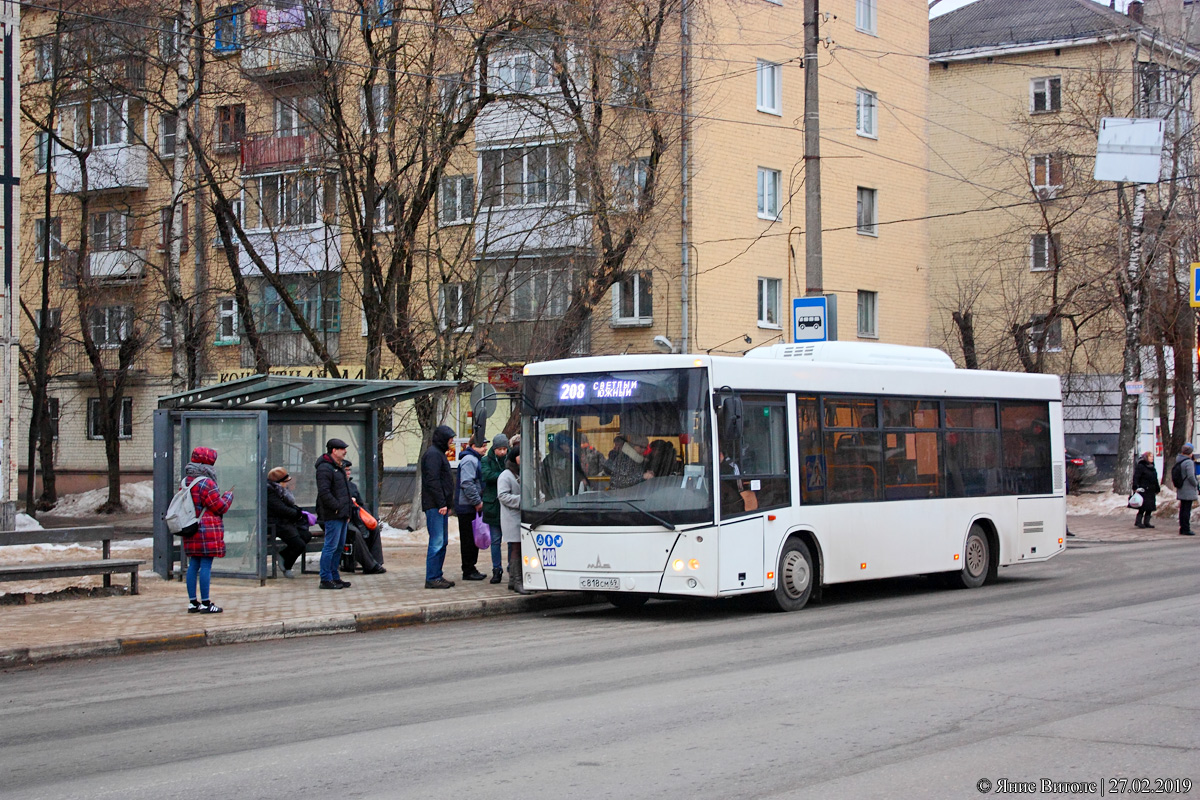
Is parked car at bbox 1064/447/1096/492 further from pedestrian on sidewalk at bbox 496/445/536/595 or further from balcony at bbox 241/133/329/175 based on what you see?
pedestrian on sidewalk at bbox 496/445/536/595

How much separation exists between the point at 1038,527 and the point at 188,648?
1140 centimetres

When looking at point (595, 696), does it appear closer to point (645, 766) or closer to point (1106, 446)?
point (645, 766)

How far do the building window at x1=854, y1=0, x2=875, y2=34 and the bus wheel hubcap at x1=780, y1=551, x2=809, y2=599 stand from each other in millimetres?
29682

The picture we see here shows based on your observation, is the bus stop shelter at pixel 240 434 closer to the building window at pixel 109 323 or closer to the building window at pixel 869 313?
the building window at pixel 109 323

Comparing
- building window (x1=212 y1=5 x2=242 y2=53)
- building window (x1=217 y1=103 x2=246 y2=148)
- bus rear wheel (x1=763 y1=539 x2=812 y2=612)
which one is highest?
building window (x1=212 y1=5 x2=242 y2=53)

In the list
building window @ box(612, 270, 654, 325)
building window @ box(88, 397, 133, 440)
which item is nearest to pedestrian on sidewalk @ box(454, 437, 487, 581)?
building window @ box(612, 270, 654, 325)

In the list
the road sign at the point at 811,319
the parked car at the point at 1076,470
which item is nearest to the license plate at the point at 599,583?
the road sign at the point at 811,319

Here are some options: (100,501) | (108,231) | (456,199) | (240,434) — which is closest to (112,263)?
(108,231)

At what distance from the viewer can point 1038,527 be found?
58.6ft

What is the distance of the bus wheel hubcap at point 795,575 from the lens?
14.3 metres

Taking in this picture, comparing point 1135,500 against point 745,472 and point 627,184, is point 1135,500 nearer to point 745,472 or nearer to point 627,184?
point 627,184

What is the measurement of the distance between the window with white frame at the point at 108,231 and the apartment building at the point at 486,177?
1.10 ft

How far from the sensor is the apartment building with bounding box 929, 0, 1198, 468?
3328 cm

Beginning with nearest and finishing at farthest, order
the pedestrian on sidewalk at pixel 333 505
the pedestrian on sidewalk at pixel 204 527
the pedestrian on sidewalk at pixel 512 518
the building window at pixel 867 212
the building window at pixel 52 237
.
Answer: the pedestrian on sidewalk at pixel 204 527 < the pedestrian on sidewalk at pixel 333 505 < the pedestrian on sidewalk at pixel 512 518 < the building window at pixel 52 237 < the building window at pixel 867 212
